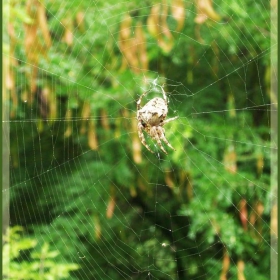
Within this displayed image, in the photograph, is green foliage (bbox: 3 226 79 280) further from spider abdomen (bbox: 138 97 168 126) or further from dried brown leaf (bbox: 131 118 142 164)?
spider abdomen (bbox: 138 97 168 126)

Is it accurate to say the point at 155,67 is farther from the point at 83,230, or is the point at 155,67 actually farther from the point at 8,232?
the point at 8,232

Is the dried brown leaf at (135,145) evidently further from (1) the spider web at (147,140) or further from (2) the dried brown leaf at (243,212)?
(2) the dried brown leaf at (243,212)

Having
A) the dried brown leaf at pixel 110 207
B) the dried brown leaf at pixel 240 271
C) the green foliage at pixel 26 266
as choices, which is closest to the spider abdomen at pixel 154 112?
the green foliage at pixel 26 266

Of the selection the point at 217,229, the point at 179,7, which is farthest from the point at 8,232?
the point at 179,7

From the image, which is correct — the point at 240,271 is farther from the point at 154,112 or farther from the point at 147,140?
the point at 154,112

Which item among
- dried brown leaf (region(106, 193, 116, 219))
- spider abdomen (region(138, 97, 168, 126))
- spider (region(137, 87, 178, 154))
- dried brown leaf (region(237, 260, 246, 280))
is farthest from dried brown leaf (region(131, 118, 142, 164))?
dried brown leaf (region(237, 260, 246, 280))

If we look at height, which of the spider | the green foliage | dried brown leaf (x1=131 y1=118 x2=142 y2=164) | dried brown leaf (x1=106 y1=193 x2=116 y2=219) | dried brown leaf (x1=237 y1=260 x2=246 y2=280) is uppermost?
the spider
